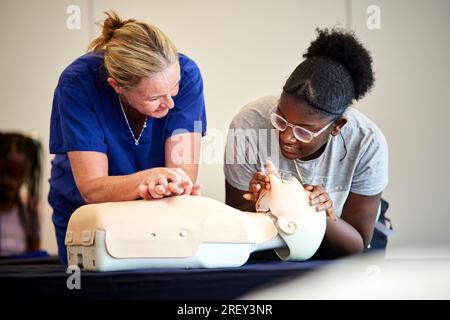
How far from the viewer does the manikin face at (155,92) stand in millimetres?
1595

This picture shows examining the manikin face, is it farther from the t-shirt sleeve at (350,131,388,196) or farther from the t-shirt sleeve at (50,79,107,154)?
the t-shirt sleeve at (350,131,388,196)

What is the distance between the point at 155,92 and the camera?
1.60 meters

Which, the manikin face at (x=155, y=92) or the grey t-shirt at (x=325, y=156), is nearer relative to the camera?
the manikin face at (x=155, y=92)

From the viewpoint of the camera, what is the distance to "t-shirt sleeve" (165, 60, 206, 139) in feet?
5.61

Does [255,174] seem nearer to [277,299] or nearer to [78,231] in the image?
[277,299]

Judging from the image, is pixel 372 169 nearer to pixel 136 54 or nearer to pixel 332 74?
pixel 332 74

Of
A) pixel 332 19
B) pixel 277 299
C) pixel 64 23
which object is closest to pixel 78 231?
pixel 277 299

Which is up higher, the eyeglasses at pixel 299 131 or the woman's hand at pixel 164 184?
the eyeglasses at pixel 299 131

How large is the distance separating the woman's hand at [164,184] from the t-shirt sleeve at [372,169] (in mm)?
439

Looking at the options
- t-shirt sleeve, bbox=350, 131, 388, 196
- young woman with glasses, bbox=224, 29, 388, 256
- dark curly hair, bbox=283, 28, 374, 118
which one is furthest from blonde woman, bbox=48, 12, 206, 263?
t-shirt sleeve, bbox=350, 131, 388, 196

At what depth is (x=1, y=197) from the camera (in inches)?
67.4

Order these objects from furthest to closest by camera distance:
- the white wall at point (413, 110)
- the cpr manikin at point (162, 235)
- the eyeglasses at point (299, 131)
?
the white wall at point (413, 110) → the eyeglasses at point (299, 131) → the cpr manikin at point (162, 235)

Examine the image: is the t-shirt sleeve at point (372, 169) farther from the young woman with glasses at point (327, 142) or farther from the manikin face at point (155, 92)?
the manikin face at point (155, 92)

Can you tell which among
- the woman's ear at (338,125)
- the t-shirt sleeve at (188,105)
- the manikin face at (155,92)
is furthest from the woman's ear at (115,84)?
the woman's ear at (338,125)
